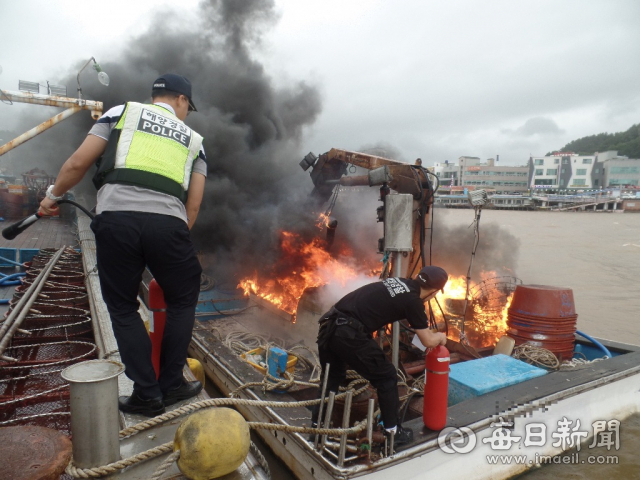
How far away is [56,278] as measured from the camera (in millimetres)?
5523

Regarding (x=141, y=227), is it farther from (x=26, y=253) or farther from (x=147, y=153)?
(x=26, y=253)

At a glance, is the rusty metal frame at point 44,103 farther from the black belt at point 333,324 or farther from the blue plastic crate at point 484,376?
the blue plastic crate at point 484,376

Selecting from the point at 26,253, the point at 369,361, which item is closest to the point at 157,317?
the point at 369,361

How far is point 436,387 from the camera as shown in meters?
3.06

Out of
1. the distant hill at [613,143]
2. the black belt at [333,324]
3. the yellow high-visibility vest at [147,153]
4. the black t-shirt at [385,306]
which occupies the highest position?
the distant hill at [613,143]

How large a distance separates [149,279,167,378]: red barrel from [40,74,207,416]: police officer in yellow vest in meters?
0.24

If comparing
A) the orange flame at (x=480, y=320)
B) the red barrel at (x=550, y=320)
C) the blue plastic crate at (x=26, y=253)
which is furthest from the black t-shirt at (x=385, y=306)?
the blue plastic crate at (x=26, y=253)

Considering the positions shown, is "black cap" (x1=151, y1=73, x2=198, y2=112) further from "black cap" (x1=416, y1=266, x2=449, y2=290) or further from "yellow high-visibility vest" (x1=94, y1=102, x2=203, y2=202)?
"black cap" (x1=416, y1=266, x2=449, y2=290)

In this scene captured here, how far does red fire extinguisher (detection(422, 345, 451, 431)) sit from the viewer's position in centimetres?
302

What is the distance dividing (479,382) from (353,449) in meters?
1.84

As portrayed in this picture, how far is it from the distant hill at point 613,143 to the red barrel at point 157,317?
102 metres

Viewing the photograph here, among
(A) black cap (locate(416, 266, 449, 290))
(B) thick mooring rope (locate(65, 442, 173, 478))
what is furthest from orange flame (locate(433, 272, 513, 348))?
(B) thick mooring rope (locate(65, 442, 173, 478))

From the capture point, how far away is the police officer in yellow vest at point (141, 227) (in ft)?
6.80

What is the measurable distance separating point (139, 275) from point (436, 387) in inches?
93.0
